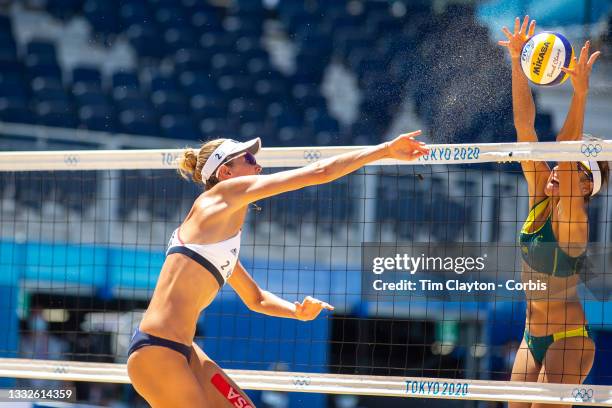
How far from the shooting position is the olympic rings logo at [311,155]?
479 centimetres

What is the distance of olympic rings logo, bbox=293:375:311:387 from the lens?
467 centimetres

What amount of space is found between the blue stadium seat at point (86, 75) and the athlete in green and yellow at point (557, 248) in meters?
7.82

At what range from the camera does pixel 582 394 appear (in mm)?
4141

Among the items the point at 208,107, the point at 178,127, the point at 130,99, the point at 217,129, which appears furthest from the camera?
the point at 130,99

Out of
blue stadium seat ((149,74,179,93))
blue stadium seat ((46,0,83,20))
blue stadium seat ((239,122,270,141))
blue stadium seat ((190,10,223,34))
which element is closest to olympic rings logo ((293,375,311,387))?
blue stadium seat ((239,122,270,141))

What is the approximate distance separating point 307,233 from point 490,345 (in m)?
3.30

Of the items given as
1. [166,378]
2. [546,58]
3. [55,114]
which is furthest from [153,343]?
[55,114]

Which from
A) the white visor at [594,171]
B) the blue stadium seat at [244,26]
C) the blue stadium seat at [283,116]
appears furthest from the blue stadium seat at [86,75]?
the white visor at [594,171]

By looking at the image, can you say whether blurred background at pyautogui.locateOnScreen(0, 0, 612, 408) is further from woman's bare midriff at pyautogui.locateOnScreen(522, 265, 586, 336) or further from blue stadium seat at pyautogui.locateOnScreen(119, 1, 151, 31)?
woman's bare midriff at pyautogui.locateOnScreen(522, 265, 586, 336)

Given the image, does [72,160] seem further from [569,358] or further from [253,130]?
[253,130]

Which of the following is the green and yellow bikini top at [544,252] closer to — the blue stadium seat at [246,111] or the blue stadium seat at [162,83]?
the blue stadium seat at [246,111]

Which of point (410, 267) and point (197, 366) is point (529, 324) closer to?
point (410, 267)

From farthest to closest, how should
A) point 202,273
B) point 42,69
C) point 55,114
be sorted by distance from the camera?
point 42,69, point 55,114, point 202,273

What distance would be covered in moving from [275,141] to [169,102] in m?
1.71
